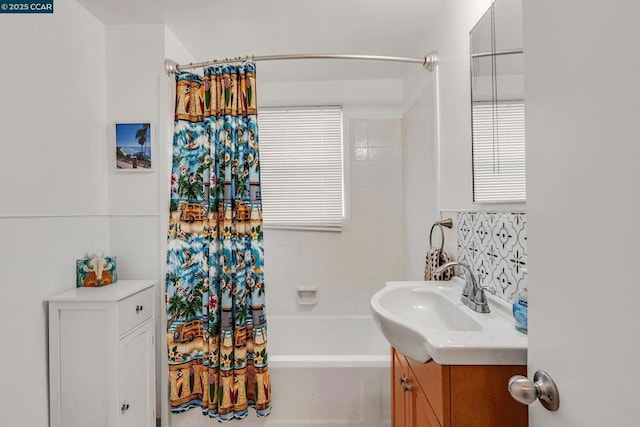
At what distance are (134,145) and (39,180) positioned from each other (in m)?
0.58

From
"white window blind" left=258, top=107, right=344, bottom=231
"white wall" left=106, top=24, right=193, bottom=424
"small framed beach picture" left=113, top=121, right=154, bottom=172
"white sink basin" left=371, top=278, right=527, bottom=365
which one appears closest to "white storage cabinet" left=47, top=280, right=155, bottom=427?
"white wall" left=106, top=24, right=193, bottom=424

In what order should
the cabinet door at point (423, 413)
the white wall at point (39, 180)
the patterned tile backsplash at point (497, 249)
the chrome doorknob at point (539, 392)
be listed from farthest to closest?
the white wall at point (39, 180) < the patterned tile backsplash at point (497, 249) < the cabinet door at point (423, 413) < the chrome doorknob at point (539, 392)

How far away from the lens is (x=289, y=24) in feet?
6.80

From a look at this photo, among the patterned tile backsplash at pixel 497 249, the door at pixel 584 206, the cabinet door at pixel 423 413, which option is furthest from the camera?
the patterned tile backsplash at pixel 497 249

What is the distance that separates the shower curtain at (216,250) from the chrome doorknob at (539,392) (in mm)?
1510

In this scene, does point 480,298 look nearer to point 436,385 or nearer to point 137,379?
point 436,385

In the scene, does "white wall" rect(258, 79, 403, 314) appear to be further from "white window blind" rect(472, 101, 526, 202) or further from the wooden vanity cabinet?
the wooden vanity cabinet

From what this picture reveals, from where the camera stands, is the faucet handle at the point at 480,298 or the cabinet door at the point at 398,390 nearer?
the faucet handle at the point at 480,298

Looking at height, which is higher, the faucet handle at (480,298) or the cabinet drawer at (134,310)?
the faucet handle at (480,298)

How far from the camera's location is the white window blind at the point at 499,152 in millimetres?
1140

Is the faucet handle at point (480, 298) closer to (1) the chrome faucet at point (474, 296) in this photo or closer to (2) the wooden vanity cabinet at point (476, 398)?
(1) the chrome faucet at point (474, 296)

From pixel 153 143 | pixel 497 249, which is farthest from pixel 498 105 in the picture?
pixel 153 143

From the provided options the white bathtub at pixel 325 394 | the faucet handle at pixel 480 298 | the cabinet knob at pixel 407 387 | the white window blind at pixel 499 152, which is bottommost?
the white bathtub at pixel 325 394

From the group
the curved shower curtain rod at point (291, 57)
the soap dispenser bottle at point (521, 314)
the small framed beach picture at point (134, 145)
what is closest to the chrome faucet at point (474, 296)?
the soap dispenser bottle at point (521, 314)
